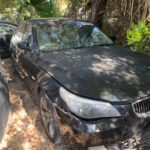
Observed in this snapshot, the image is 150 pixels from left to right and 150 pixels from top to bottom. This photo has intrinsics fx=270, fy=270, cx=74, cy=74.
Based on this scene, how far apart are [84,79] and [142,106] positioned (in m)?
0.80

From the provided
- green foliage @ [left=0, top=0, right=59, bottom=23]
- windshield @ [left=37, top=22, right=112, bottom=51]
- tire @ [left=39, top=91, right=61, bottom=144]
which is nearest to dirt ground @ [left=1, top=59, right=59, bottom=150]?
tire @ [left=39, top=91, right=61, bottom=144]

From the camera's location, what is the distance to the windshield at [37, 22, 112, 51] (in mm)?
4641

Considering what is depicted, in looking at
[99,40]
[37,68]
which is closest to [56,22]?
[99,40]

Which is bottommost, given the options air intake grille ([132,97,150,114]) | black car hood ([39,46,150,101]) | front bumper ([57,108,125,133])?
front bumper ([57,108,125,133])

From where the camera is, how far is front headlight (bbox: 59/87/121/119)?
3.04 metres

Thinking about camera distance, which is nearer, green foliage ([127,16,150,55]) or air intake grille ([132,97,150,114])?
air intake grille ([132,97,150,114])

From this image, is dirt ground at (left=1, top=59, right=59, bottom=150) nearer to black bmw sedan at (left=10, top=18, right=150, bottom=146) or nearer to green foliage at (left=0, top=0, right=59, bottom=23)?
black bmw sedan at (left=10, top=18, right=150, bottom=146)

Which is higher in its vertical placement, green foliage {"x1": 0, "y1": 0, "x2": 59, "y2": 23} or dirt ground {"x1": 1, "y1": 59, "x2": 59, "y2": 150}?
green foliage {"x1": 0, "y1": 0, "x2": 59, "y2": 23}

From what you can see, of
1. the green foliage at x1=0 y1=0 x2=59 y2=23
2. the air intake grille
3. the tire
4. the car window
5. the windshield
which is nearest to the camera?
the air intake grille

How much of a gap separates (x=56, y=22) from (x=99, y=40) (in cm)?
91

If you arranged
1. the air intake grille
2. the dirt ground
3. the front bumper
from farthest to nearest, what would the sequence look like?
the dirt ground → the air intake grille → the front bumper

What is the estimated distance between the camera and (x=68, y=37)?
4809 millimetres

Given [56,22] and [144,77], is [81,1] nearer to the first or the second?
[56,22]

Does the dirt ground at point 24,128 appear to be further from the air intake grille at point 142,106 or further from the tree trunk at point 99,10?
the tree trunk at point 99,10
